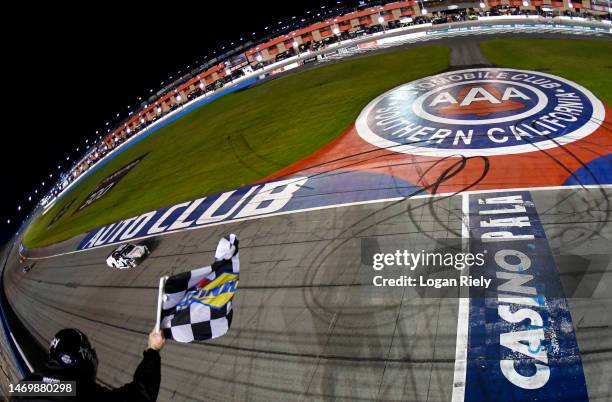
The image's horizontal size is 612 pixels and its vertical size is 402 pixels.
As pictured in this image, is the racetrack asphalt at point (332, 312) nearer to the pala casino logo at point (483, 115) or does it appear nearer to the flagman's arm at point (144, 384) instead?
the pala casino logo at point (483, 115)

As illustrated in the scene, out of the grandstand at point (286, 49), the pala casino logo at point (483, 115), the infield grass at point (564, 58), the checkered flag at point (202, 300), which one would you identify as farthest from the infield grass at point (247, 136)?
the grandstand at point (286, 49)

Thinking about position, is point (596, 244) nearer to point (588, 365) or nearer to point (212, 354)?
point (588, 365)

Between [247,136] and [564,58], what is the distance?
1887 cm

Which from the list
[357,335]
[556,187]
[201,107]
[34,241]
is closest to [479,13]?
[201,107]

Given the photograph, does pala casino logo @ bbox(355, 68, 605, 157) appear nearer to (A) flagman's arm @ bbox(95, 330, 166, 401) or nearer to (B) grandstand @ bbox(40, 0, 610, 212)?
(A) flagman's arm @ bbox(95, 330, 166, 401)

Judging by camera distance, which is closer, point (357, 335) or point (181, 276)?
point (181, 276)

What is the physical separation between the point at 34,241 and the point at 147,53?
130 feet

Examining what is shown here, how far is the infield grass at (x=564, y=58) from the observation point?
50.5ft

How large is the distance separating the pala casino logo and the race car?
9647 millimetres

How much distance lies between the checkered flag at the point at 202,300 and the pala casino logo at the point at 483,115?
9.09 m

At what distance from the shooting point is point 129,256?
11750mm

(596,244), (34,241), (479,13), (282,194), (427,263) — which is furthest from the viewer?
(479,13)

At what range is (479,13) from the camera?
39.6m

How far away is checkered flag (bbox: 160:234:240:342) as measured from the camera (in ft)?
12.9
